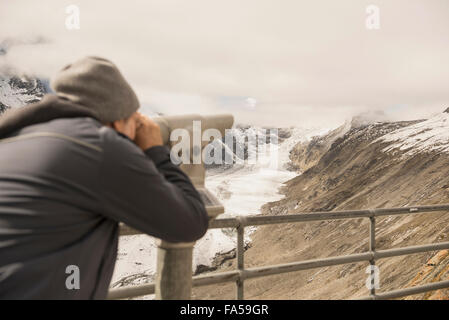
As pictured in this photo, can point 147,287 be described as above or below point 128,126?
below

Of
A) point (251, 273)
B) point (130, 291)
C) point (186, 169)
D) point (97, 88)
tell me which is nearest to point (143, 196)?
point (97, 88)

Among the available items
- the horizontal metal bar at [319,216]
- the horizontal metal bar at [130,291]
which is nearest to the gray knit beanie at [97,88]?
the horizontal metal bar at [130,291]

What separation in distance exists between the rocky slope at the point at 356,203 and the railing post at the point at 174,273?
71.9 ft

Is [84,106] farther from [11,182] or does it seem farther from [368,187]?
[368,187]

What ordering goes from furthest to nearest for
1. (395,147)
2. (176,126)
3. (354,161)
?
(354,161), (395,147), (176,126)

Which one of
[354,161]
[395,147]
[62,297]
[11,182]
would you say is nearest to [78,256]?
[62,297]

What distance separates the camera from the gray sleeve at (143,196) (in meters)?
1.00

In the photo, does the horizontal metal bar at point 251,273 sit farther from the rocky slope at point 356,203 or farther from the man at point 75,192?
the rocky slope at point 356,203

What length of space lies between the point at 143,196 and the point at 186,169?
42 cm

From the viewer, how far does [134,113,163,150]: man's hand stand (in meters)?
1.21

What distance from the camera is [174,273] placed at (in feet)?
4.64

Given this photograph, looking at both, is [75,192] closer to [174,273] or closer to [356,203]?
[174,273]
